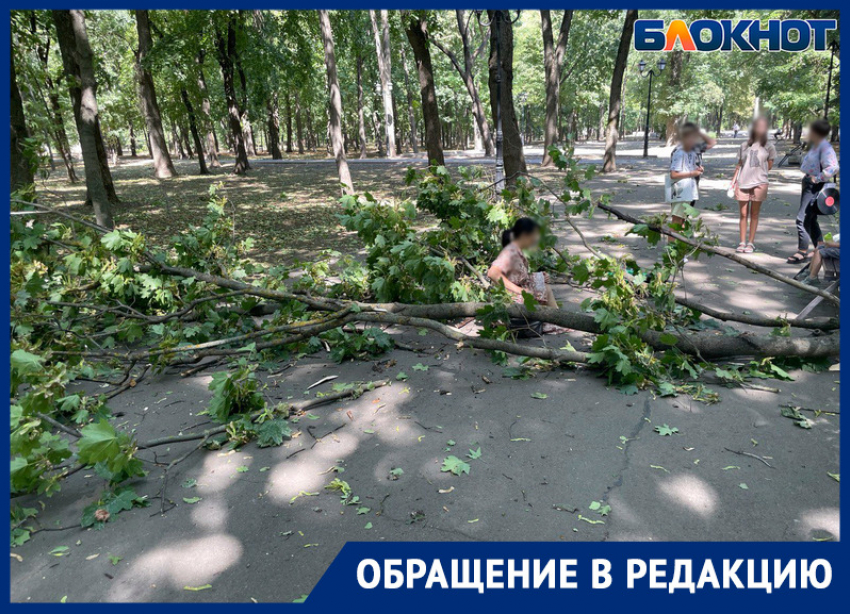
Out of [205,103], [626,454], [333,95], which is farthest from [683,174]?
[205,103]

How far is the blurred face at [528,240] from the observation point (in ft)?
17.5

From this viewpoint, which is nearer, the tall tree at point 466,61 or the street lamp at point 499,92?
the street lamp at point 499,92

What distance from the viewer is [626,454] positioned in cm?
353

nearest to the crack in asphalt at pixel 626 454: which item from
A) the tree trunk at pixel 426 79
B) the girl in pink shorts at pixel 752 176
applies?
the girl in pink shorts at pixel 752 176

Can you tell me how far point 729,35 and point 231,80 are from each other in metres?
22.4

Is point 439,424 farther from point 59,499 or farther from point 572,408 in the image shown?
point 59,499

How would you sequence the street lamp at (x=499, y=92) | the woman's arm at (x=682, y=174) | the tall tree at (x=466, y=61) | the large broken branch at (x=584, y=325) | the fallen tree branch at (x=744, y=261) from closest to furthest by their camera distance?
1. the large broken branch at (x=584, y=325)
2. the fallen tree branch at (x=744, y=261)
3. the woman's arm at (x=682, y=174)
4. the street lamp at (x=499, y=92)
5. the tall tree at (x=466, y=61)

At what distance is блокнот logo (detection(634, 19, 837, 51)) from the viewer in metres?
6.09

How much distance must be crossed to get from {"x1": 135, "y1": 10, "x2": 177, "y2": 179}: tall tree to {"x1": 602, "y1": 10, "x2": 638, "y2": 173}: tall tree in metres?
14.9

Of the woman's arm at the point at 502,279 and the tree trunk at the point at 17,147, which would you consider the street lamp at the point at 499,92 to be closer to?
the woman's arm at the point at 502,279

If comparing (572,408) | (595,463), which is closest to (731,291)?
(572,408)

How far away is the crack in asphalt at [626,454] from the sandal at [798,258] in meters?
4.78

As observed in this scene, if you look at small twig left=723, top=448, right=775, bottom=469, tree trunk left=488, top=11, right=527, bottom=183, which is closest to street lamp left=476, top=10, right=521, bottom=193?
tree trunk left=488, top=11, right=527, bottom=183

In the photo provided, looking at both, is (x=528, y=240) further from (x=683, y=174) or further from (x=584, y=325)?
(x=683, y=174)
